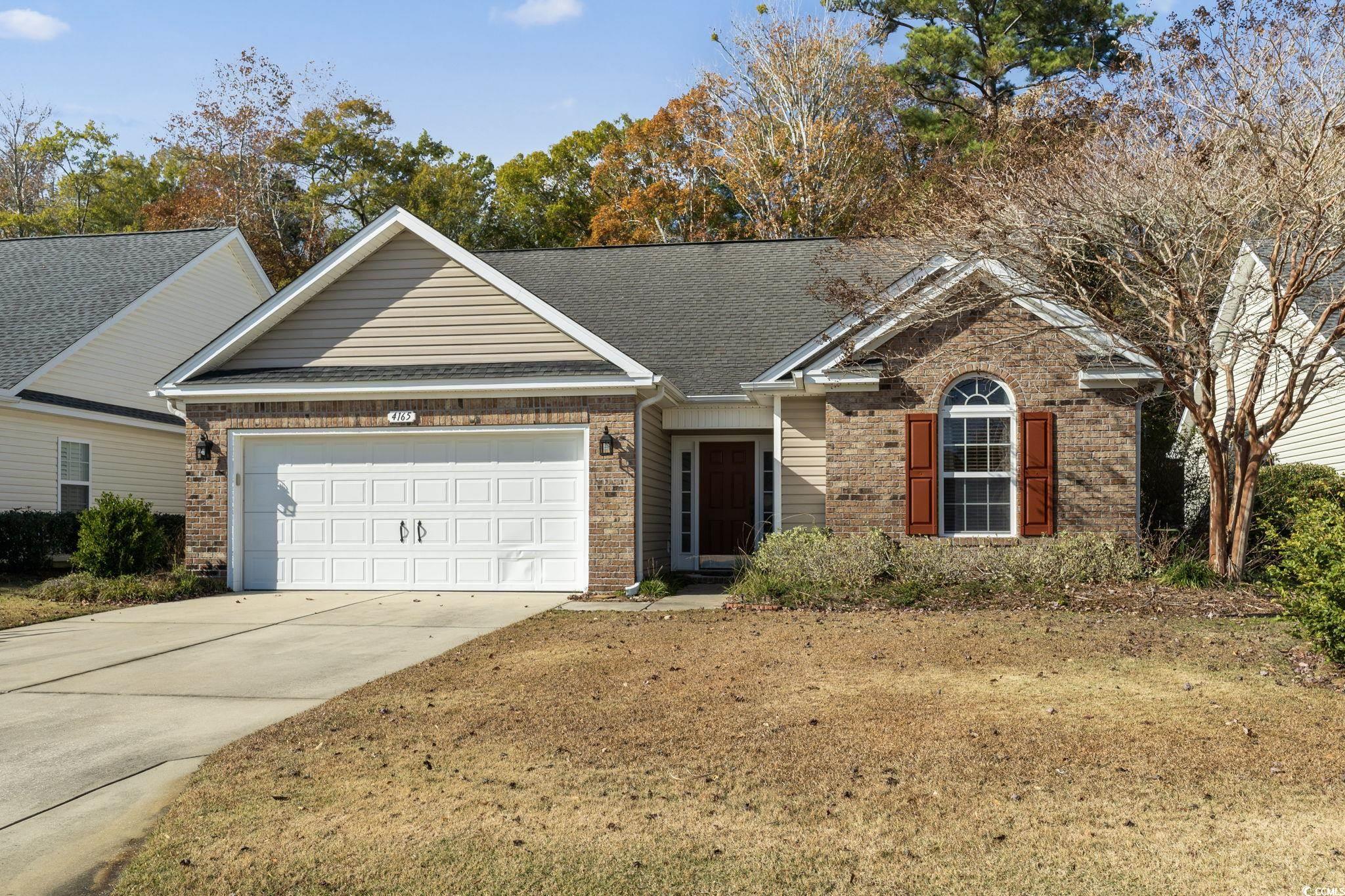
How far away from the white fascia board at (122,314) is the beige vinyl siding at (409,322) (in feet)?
15.4

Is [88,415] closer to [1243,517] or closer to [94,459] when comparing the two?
[94,459]

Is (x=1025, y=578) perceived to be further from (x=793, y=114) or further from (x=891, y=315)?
(x=793, y=114)

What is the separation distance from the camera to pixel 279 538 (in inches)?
589

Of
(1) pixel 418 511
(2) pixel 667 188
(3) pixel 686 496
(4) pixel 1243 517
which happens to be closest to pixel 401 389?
(1) pixel 418 511

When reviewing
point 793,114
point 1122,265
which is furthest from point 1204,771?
point 793,114

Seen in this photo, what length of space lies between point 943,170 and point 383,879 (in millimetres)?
17803

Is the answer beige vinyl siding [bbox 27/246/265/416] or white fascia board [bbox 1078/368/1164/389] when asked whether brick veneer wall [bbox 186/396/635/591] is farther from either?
white fascia board [bbox 1078/368/1164/389]

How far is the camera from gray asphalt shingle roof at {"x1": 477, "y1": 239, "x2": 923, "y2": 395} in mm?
16766

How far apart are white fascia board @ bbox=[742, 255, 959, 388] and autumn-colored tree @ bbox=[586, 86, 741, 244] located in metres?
18.4

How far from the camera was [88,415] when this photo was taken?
18.6 meters

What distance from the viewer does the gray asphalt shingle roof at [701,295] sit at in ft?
55.0

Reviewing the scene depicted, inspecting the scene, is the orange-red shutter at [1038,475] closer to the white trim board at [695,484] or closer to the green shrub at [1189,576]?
the green shrub at [1189,576]

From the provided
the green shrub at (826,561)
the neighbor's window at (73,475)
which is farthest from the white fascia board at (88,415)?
the green shrub at (826,561)

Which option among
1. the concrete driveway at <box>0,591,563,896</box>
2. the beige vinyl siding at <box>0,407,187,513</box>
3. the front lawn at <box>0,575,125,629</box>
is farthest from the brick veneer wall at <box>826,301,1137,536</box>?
the beige vinyl siding at <box>0,407,187,513</box>
